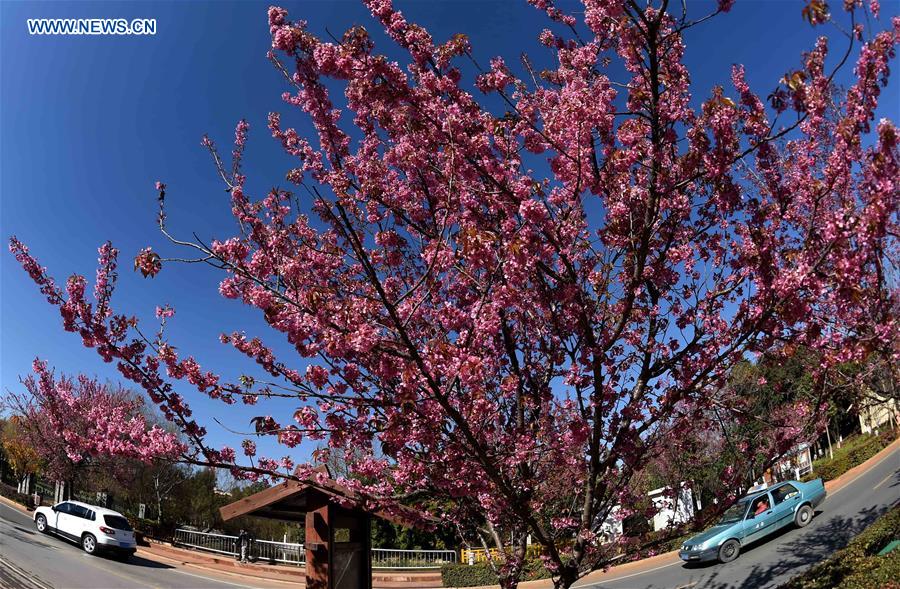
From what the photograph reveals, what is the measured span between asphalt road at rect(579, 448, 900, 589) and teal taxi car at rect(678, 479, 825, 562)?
0.29 metres

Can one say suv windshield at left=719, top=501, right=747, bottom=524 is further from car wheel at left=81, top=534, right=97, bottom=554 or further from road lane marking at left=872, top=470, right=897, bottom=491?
car wheel at left=81, top=534, right=97, bottom=554

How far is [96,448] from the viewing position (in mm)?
3924

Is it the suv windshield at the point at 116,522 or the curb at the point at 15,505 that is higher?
the curb at the point at 15,505

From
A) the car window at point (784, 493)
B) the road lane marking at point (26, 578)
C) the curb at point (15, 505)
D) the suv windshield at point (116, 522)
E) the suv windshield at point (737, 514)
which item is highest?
the curb at point (15, 505)

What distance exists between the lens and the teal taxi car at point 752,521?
1332 cm

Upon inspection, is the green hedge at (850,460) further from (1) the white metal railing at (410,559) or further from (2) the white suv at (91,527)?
(2) the white suv at (91,527)

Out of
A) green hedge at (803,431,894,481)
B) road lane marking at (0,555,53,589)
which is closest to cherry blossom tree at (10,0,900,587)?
road lane marking at (0,555,53,589)

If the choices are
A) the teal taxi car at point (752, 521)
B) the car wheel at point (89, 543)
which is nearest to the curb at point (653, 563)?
the teal taxi car at point (752, 521)

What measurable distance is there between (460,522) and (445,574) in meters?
13.3

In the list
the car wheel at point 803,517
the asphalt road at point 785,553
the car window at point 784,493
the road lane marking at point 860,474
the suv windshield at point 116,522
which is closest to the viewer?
the asphalt road at point 785,553

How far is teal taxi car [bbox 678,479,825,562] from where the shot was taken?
13320 mm

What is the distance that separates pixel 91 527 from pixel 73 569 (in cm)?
287

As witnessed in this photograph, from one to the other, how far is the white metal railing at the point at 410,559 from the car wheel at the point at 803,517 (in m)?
11.2

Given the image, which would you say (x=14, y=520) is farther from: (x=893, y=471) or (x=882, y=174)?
(x=893, y=471)
